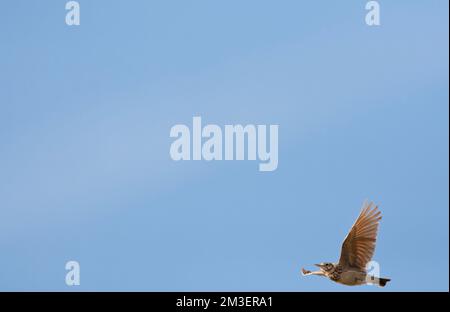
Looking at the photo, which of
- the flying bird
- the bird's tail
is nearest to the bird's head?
the flying bird

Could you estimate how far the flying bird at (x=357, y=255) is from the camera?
16844 millimetres

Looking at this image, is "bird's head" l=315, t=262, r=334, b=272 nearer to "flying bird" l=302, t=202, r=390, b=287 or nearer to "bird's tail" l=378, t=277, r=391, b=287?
"flying bird" l=302, t=202, r=390, b=287

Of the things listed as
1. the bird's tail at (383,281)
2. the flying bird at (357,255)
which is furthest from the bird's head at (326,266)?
the bird's tail at (383,281)

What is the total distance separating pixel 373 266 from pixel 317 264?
3.84ft

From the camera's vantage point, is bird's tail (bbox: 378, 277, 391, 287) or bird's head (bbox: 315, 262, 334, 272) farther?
bird's head (bbox: 315, 262, 334, 272)

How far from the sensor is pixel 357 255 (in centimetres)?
1708

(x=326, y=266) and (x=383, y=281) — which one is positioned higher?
(x=326, y=266)

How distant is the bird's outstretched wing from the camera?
1683 centimetres

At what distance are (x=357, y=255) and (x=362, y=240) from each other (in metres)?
0.34
